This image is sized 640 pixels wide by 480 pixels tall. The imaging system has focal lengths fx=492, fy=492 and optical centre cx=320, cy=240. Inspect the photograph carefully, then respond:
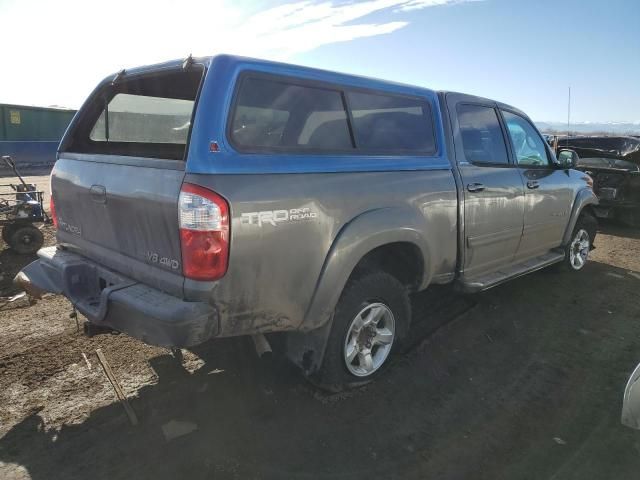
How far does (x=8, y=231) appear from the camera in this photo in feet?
20.9

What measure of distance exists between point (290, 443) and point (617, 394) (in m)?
2.23

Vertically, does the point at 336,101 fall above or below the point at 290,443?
above

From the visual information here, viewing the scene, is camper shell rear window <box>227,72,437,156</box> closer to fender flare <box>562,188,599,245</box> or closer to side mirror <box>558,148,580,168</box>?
side mirror <box>558,148,580,168</box>

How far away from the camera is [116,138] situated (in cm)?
357

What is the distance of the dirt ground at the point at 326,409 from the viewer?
2596 mm

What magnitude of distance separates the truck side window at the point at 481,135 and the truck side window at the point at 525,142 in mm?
236

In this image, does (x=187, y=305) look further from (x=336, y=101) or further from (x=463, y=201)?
(x=463, y=201)

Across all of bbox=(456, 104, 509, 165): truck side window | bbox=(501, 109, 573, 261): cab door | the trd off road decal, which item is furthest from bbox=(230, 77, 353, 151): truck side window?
bbox=(501, 109, 573, 261): cab door

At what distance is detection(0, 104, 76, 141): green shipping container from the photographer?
2069 centimetres

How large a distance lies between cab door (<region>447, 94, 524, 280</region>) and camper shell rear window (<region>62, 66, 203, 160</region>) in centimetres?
210

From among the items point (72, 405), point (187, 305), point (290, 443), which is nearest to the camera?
point (187, 305)

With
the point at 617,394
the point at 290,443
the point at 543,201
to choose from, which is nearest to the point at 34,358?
the point at 290,443

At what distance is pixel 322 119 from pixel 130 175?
117 cm

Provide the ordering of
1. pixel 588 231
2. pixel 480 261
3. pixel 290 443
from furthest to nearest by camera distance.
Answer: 1. pixel 588 231
2. pixel 480 261
3. pixel 290 443
